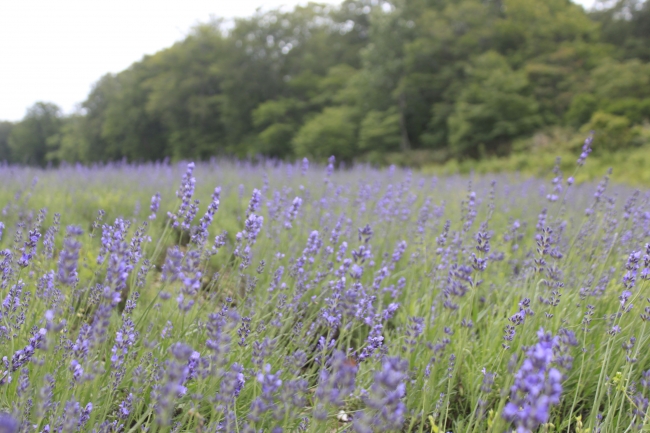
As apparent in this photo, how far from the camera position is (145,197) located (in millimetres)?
4824

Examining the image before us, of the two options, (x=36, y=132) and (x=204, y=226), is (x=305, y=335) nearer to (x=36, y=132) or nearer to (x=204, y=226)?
(x=204, y=226)

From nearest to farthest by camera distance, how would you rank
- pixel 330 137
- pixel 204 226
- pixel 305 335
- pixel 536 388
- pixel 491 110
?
1. pixel 536 388
2. pixel 204 226
3. pixel 305 335
4. pixel 491 110
5. pixel 330 137

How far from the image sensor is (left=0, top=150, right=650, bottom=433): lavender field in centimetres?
110

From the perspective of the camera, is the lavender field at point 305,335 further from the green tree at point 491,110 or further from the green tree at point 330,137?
the green tree at point 330,137

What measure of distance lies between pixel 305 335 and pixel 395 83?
756 inches

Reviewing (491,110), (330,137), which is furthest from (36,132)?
(491,110)

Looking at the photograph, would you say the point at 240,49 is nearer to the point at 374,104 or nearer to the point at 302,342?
the point at 374,104

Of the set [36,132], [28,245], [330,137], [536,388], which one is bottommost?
Result: [536,388]

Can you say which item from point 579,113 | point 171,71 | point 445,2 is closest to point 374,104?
point 445,2

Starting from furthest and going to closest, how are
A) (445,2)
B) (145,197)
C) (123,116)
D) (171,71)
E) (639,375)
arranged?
1. (123,116)
2. (171,71)
3. (445,2)
4. (145,197)
5. (639,375)

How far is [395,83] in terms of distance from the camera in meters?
19.9

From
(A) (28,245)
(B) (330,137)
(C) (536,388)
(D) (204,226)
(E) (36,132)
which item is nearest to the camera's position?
(C) (536,388)

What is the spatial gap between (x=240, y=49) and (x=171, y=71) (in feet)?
16.7

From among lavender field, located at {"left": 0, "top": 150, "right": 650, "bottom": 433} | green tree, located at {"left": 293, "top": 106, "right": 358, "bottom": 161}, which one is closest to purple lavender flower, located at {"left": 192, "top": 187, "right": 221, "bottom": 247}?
lavender field, located at {"left": 0, "top": 150, "right": 650, "bottom": 433}
